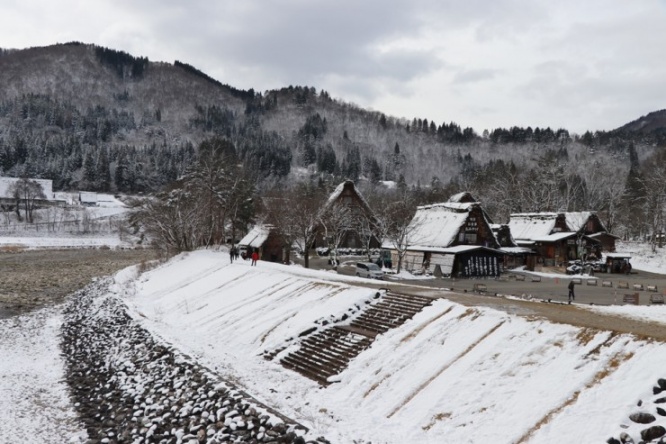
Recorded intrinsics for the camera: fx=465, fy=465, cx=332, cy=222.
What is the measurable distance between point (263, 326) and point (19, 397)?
8330mm

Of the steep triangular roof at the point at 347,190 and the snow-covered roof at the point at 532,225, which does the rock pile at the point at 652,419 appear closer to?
the snow-covered roof at the point at 532,225

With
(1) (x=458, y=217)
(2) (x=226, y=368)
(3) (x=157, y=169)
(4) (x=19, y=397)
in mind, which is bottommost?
(4) (x=19, y=397)

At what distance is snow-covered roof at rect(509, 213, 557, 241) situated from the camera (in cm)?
5184

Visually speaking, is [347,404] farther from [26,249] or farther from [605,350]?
[26,249]

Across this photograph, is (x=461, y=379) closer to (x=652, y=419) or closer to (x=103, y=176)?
(x=652, y=419)

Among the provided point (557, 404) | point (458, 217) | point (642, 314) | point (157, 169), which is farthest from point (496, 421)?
point (157, 169)

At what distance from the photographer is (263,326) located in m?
18.7

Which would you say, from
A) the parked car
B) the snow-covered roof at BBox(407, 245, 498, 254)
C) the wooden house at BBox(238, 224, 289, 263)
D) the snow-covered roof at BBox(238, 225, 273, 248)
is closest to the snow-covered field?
the parked car

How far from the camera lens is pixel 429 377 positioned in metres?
11.9

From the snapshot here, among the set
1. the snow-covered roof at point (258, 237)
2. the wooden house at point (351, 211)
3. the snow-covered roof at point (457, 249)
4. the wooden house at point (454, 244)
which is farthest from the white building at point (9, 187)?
the snow-covered roof at point (457, 249)

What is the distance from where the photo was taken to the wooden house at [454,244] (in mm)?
41562

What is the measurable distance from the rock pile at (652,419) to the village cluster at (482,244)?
105 feet

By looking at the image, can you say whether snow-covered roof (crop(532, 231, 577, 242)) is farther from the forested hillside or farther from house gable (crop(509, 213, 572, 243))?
the forested hillside

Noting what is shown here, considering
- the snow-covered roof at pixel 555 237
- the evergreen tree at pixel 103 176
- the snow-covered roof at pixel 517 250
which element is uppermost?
the evergreen tree at pixel 103 176
